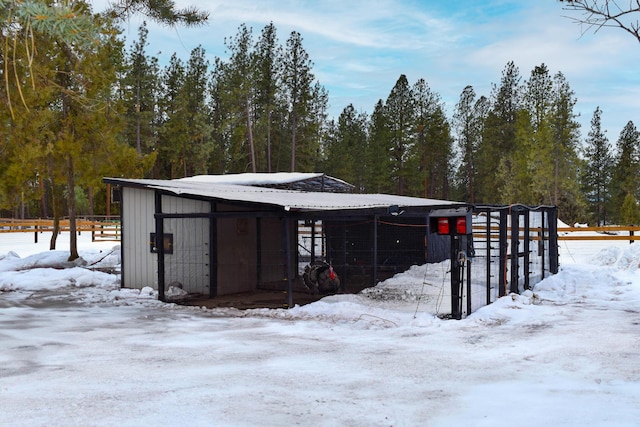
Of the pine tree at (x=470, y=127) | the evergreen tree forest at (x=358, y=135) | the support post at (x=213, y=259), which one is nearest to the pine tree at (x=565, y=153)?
the evergreen tree forest at (x=358, y=135)

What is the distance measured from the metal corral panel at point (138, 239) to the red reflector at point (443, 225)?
7554mm

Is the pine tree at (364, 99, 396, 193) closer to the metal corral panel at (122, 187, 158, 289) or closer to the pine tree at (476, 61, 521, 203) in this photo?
the pine tree at (476, 61, 521, 203)

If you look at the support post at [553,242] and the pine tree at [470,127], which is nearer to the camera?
the support post at [553,242]

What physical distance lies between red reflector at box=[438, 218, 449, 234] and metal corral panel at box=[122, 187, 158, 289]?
7.55 metres

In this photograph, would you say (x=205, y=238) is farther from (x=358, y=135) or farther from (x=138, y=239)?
(x=358, y=135)

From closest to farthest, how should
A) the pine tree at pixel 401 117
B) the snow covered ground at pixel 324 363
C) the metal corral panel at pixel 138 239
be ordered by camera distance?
the snow covered ground at pixel 324 363, the metal corral panel at pixel 138 239, the pine tree at pixel 401 117

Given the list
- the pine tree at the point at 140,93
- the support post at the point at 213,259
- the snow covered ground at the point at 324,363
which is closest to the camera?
the snow covered ground at the point at 324,363

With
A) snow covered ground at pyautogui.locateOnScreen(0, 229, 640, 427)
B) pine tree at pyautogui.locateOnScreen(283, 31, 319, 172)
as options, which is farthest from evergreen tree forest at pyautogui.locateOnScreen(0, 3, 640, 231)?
snow covered ground at pyautogui.locateOnScreen(0, 229, 640, 427)

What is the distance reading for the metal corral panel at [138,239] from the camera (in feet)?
49.9

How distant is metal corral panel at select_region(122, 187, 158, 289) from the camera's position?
49.9 ft

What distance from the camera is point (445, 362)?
785cm

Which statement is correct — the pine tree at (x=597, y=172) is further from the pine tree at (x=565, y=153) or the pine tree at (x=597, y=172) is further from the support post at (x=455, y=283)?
the support post at (x=455, y=283)

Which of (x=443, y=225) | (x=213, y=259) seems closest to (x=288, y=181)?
(x=213, y=259)

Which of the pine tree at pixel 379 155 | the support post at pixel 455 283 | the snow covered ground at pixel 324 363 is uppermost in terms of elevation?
the pine tree at pixel 379 155
